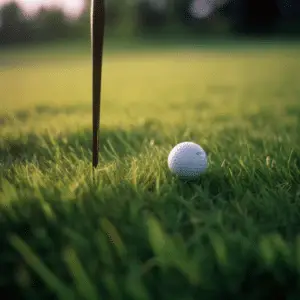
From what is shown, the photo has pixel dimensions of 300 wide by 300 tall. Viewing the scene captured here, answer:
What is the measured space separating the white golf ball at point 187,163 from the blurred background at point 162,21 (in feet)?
99.7

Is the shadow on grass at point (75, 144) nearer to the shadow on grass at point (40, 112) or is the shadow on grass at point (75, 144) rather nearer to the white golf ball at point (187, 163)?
the white golf ball at point (187, 163)

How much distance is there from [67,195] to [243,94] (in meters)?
6.26

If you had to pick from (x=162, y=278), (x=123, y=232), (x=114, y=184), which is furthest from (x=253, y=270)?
(x=114, y=184)

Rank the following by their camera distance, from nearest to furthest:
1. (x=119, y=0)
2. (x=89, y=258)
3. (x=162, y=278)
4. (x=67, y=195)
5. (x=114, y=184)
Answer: (x=162, y=278), (x=89, y=258), (x=67, y=195), (x=114, y=184), (x=119, y=0)

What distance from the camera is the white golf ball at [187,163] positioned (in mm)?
2240

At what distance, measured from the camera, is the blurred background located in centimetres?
3203

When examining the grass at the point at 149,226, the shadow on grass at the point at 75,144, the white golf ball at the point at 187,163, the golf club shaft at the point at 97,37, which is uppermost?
the golf club shaft at the point at 97,37

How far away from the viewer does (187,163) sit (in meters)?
2.22

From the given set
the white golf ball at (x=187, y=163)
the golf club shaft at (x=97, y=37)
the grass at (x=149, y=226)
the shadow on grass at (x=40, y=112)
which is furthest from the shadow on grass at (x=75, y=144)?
the shadow on grass at (x=40, y=112)

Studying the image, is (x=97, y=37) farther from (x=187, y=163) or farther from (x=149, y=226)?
(x=149, y=226)

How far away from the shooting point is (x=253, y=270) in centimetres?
138

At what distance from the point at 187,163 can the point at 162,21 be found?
1365 inches

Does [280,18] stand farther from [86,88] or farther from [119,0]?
[86,88]

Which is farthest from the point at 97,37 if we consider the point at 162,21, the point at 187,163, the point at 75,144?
the point at 162,21
